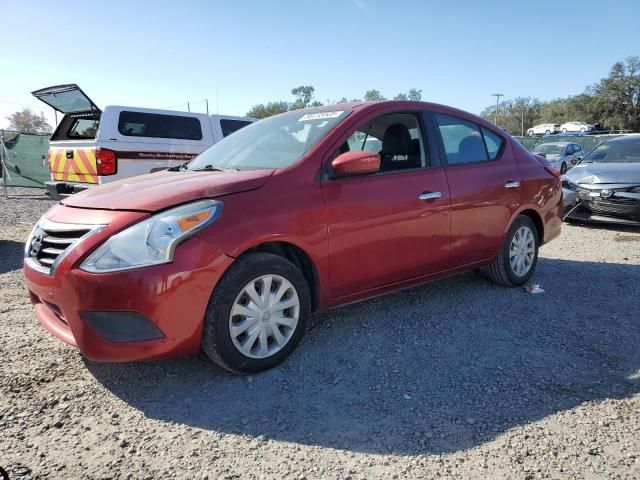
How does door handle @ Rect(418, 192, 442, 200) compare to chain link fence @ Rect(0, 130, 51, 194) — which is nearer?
door handle @ Rect(418, 192, 442, 200)

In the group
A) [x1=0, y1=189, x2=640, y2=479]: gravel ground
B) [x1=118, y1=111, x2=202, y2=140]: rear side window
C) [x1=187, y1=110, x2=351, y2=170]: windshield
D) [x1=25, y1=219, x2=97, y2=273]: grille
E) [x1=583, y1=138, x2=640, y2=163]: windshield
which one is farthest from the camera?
[x1=583, y1=138, x2=640, y2=163]: windshield

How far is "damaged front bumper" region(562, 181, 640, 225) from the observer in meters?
7.08

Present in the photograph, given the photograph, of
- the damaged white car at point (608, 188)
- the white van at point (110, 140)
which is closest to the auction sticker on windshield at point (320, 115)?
the white van at point (110, 140)

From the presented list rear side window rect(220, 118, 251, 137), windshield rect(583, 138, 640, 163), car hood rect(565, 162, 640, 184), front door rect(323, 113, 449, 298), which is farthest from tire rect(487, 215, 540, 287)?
rear side window rect(220, 118, 251, 137)

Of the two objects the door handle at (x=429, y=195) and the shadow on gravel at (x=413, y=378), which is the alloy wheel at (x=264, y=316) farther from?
the door handle at (x=429, y=195)

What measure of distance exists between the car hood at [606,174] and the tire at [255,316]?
6455mm

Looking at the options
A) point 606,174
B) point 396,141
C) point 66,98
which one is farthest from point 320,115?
point 66,98

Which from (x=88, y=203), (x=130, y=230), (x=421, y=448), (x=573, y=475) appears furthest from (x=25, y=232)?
(x=573, y=475)

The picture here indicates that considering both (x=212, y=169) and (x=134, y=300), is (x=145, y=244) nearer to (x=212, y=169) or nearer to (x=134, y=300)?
(x=134, y=300)

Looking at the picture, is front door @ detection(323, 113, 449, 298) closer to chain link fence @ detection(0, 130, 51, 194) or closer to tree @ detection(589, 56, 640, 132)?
chain link fence @ detection(0, 130, 51, 194)

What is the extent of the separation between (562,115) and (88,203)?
7840cm

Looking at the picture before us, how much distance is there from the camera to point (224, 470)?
2068 millimetres

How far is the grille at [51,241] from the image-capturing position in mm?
2576

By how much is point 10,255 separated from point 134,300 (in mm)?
4465
